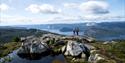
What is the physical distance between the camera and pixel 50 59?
67562 mm

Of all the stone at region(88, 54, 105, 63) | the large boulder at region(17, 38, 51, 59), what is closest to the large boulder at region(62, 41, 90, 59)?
the stone at region(88, 54, 105, 63)

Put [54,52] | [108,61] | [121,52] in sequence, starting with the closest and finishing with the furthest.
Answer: [108,61]
[121,52]
[54,52]

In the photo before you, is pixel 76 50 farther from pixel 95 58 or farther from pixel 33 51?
pixel 33 51

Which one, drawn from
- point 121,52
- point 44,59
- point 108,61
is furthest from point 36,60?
point 121,52

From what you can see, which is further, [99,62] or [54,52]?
[54,52]

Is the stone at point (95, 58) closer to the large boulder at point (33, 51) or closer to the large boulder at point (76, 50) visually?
the large boulder at point (76, 50)

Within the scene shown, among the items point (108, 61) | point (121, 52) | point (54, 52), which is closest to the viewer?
point (108, 61)

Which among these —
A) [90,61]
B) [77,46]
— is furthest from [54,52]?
[90,61]

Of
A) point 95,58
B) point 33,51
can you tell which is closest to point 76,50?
point 95,58

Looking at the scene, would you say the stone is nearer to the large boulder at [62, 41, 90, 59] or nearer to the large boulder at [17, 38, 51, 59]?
the large boulder at [62, 41, 90, 59]

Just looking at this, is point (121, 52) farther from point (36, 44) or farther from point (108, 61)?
point (36, 44)

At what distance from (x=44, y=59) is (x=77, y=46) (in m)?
12.0

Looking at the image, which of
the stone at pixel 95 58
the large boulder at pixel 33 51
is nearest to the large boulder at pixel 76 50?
the stone at pixel 95 58

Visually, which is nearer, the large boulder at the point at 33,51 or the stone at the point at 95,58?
the stone at the point at 95,58
